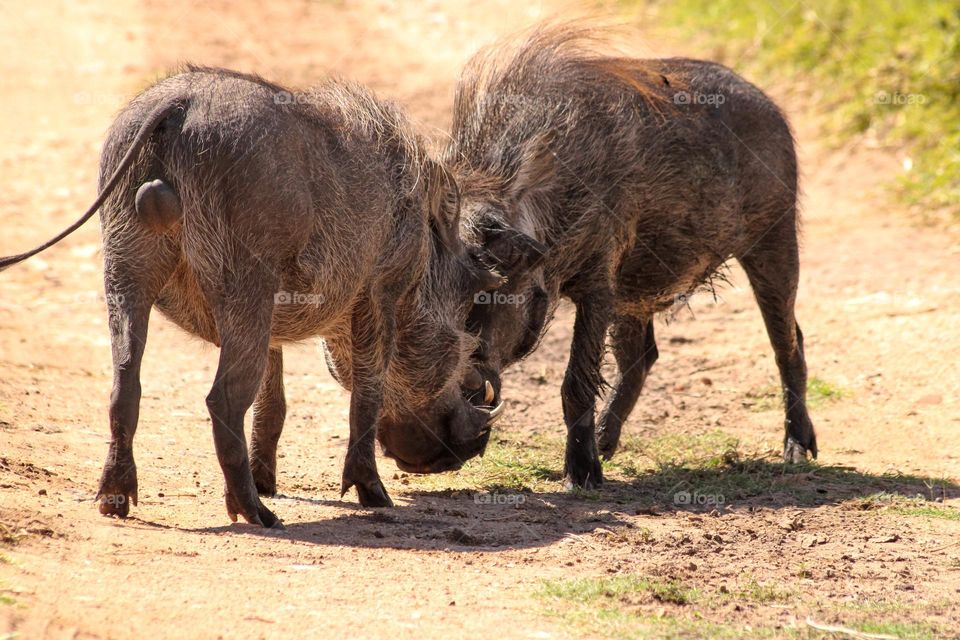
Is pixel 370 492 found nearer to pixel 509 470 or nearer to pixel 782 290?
pixel 509 470

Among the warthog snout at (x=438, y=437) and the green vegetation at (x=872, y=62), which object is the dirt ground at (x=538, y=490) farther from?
the green vegetation at (x=872, y=62)

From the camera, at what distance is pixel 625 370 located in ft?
23.7

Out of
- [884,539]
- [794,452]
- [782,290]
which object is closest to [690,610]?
[884,539]

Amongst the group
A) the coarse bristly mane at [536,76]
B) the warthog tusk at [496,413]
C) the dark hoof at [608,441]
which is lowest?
the dark hoof at [608,441]

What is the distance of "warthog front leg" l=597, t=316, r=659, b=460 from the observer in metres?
6.82

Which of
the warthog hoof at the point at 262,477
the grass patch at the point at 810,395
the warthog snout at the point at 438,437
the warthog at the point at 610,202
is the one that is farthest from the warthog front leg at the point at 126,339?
the grass patch at the point at 810,395

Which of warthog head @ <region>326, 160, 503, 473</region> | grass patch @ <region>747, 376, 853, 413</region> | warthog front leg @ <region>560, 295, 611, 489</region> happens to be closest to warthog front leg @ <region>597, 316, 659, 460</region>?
warthog front leg @ <region>560, 295, 611, 489</region>

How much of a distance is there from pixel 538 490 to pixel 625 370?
1.53m

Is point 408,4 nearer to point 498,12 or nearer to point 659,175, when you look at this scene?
point 498,12

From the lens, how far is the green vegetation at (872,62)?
10.9 m

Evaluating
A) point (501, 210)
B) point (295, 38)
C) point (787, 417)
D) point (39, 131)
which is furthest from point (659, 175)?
point (295, 38)

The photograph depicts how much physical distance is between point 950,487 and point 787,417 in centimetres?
113

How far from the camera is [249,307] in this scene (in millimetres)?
4332

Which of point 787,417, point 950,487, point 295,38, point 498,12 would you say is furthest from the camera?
point 498,12
